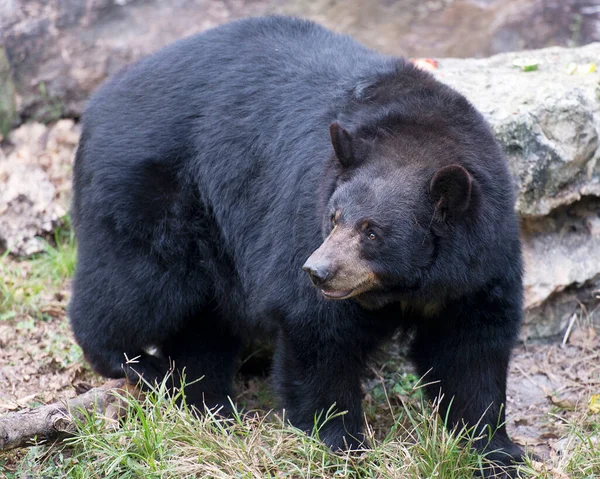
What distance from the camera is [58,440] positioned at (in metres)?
4.71

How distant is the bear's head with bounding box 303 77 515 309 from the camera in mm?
4105

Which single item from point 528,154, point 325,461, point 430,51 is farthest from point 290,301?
point 430,51

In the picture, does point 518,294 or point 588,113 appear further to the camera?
point 588,113

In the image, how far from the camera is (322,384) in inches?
187

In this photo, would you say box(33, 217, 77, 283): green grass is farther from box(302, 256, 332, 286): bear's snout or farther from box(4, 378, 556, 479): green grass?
box(302, 256, 332, 286): bear's snout

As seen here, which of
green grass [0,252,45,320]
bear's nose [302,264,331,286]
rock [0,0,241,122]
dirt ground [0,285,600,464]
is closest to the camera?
bear's nose [302,264,331,286]

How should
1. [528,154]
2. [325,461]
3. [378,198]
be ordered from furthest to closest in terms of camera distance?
1. [528,154]
2. [325,461]
3. [378,198]

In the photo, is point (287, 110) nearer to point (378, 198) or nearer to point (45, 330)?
point (378, 198)

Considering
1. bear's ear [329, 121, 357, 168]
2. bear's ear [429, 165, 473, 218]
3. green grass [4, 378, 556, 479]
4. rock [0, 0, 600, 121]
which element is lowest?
green grass [4, 378, 556, 479]

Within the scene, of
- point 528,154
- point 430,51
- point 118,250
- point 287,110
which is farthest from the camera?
point 430,51

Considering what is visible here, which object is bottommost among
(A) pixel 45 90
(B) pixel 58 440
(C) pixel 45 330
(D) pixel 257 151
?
(C) pixel 45 330

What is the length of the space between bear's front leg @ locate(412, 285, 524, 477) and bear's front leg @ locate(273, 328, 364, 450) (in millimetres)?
437

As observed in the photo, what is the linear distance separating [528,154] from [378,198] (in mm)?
2135

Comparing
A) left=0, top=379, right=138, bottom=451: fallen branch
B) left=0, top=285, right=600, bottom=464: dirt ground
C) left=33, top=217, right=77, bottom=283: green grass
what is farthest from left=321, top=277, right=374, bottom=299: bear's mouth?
left=33, top=217, right=77, bottom=283: green grass
